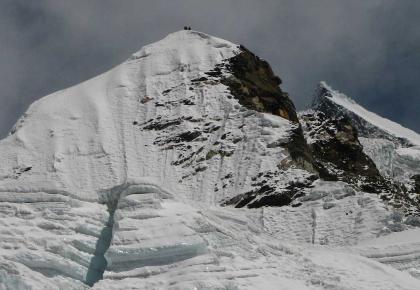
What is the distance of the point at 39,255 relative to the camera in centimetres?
2883

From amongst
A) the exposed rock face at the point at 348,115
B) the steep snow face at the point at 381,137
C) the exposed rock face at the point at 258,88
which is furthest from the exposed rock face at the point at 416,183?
the exposed rock face at the point at 258,88

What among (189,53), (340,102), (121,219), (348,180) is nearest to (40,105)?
(189,53)

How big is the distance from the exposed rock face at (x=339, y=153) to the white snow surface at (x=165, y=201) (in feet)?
11.2

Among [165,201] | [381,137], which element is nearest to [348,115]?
[381,137]

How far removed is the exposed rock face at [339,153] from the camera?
192ft

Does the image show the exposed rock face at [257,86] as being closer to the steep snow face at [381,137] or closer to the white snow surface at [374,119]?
the steep snow face at [381,137]

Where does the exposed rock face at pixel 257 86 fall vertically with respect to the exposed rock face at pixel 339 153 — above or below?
above

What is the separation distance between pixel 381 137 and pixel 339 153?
1891cm

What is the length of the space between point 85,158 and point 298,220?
1333 centimetres

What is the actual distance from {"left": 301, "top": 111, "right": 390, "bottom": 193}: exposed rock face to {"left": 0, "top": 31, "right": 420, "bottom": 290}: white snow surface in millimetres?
3418

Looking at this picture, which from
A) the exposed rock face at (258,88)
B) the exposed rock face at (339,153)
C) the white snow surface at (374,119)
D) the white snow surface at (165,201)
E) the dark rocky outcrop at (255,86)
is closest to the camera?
the white snow surface at (165,201)

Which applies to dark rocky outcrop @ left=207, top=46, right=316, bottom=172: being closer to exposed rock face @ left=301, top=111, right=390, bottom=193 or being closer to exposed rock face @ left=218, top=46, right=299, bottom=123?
exposed rock face @ left=218, top=46, right=299, bottom=123

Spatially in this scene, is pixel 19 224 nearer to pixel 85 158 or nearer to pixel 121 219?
pixel 121 219

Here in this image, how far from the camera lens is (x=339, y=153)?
66.0m
